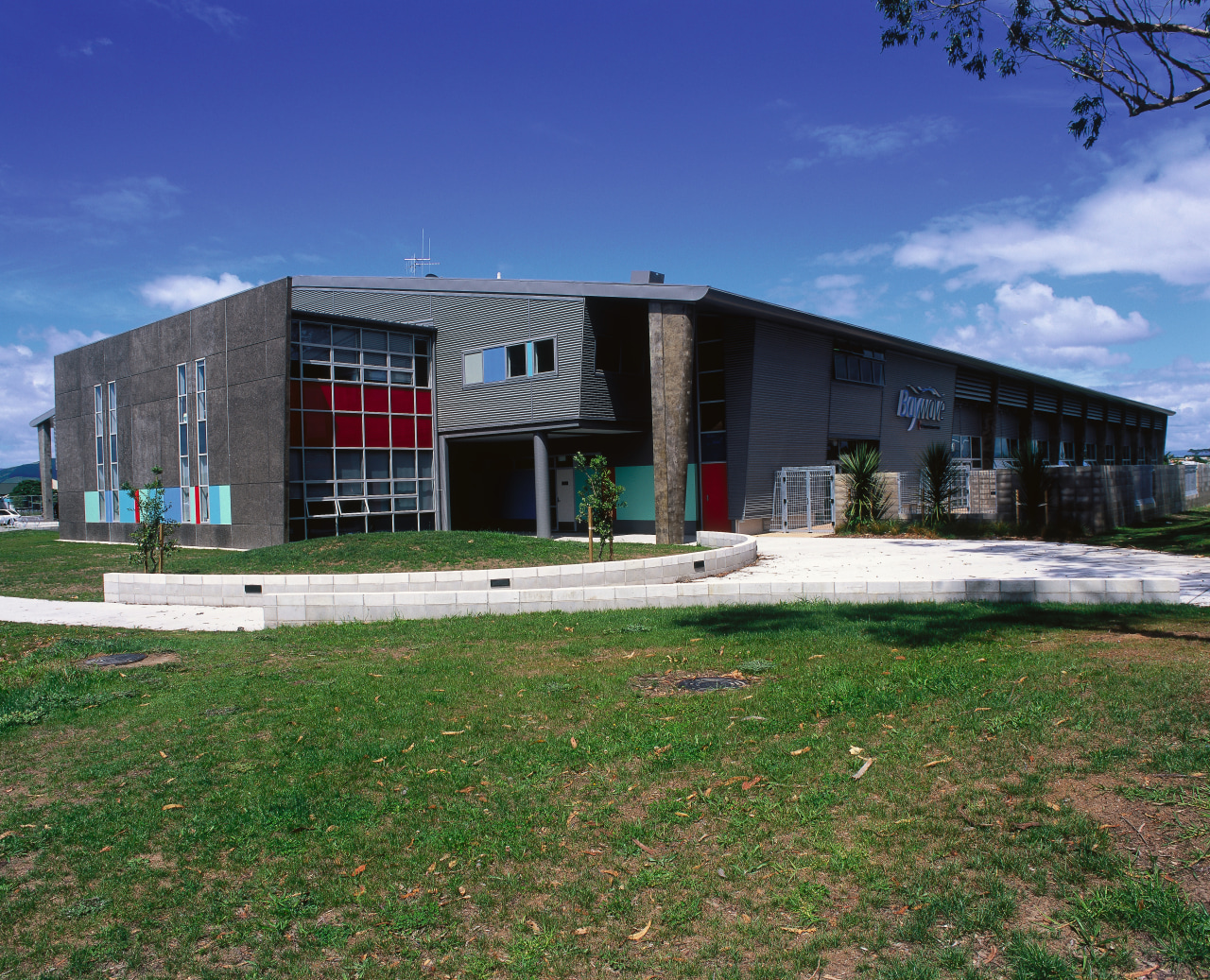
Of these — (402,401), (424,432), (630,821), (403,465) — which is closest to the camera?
(630,821)

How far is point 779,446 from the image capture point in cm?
2811

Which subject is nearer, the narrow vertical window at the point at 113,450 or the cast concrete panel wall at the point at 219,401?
the cast concrete panel wall at the point at 219,401

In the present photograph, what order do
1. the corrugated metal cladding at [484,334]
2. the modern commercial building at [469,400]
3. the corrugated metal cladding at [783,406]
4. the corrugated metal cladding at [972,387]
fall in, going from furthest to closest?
the corrugated metal cladding at [972,387]
the corrugated metal cladding at [783,406]
the corrugated metal cladding at [484,334]
the modern commercial building at [469,400]

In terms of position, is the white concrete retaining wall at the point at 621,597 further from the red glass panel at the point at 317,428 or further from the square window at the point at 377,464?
the square window at the point at 377,464

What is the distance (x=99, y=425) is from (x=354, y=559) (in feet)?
79.0

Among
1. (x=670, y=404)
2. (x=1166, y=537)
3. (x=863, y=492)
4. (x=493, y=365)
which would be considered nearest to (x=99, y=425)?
(x=493, y=365)

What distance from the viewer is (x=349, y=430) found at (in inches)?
1091

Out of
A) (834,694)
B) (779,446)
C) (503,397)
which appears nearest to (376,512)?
(503,397)

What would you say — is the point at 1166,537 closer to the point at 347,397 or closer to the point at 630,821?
the point at 630,821

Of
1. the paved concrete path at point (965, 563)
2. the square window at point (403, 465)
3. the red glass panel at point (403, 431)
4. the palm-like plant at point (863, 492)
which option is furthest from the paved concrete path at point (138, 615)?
the palm-like plant at point (863, 492)

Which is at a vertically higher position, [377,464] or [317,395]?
[317,395]

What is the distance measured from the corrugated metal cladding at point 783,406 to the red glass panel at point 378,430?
11.9 meters

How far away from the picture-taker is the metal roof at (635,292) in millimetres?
23250

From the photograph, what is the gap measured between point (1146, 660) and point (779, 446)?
22046 millimetres
